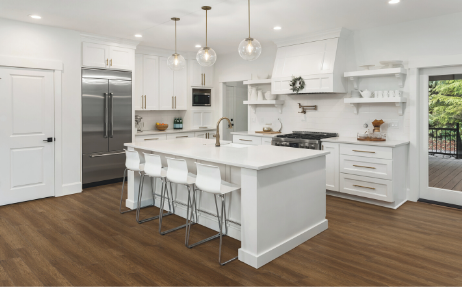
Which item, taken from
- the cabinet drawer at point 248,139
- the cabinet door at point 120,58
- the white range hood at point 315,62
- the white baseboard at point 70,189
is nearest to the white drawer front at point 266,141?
the cabinet drawer at point 248,139

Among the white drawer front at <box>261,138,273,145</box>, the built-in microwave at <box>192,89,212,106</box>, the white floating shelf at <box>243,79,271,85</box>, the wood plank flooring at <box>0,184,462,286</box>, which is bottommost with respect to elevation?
the wood plank flooring at <box>0,184,462,286</box>

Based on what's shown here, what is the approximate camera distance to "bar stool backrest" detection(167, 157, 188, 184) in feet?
11.0

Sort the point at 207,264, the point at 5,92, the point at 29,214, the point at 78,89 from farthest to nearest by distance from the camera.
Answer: the point at 78,89 < the point at 5,92 < the point at 29,214 < the point at 207,264

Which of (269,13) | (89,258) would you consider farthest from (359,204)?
(89,258)

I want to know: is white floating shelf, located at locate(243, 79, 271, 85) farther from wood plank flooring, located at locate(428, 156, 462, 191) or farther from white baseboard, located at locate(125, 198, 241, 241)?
white baseboard, located at locate(125, 198, 241, 241)

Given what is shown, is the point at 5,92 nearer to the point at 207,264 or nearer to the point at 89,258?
the point at 89,258

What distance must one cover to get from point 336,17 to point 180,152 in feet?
9.52

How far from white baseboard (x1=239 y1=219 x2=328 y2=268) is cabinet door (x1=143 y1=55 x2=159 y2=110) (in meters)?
4.49

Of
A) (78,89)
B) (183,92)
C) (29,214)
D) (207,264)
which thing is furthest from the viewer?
(183,92)

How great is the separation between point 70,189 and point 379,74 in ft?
17.0

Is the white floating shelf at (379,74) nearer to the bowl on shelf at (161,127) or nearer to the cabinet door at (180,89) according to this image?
the cabinet door at (180,89)

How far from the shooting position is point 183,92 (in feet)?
24.0

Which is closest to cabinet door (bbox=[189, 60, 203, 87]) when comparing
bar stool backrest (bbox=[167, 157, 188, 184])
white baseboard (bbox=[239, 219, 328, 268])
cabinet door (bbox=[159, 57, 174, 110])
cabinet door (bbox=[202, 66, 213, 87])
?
cabinet door (bbox=[202, 66, 213, 87])

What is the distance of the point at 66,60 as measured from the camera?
5234mm
